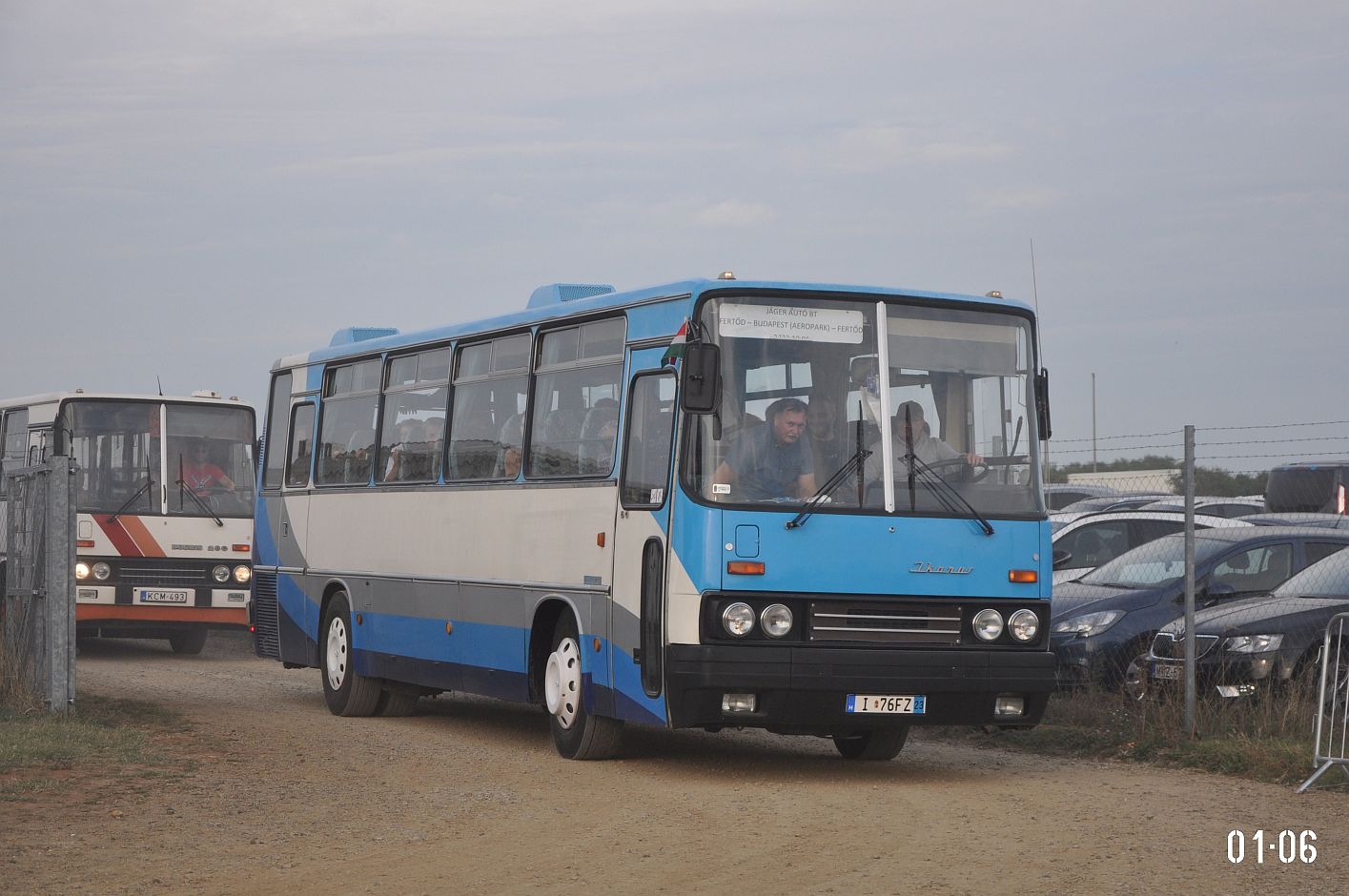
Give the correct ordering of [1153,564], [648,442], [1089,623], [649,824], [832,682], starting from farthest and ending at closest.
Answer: [1153,564]
[1089,623]
[648,442]
[832,682]
[649,824]

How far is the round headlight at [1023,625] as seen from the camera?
1224 centimetres

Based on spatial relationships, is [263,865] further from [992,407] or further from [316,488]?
[316,488]

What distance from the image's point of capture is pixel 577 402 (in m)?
13.6

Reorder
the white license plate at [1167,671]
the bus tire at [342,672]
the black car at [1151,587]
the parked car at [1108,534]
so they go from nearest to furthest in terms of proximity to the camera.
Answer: the white license plate at [1167,671] → the black car at [1151,587] → the bus tire at [342,672] → the parked car at [1108,534]

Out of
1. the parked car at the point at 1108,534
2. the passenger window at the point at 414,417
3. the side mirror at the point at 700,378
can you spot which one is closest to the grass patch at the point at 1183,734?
the side mirror at the point at 700,378

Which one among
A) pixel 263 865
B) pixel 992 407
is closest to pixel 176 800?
pixel 263 865

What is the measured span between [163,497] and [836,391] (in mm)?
13226

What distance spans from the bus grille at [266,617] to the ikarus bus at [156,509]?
3.76 metres

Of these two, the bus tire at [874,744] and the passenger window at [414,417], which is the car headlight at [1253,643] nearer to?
the bus tire at [874,744]

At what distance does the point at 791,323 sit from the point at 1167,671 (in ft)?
14.4

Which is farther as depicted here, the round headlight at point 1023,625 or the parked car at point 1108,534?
the parked car at point 1108,534

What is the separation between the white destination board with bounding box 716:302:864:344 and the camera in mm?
12031

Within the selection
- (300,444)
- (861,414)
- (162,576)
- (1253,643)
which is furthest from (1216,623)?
(162,576)

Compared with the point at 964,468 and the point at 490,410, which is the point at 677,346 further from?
the point at 490,410
